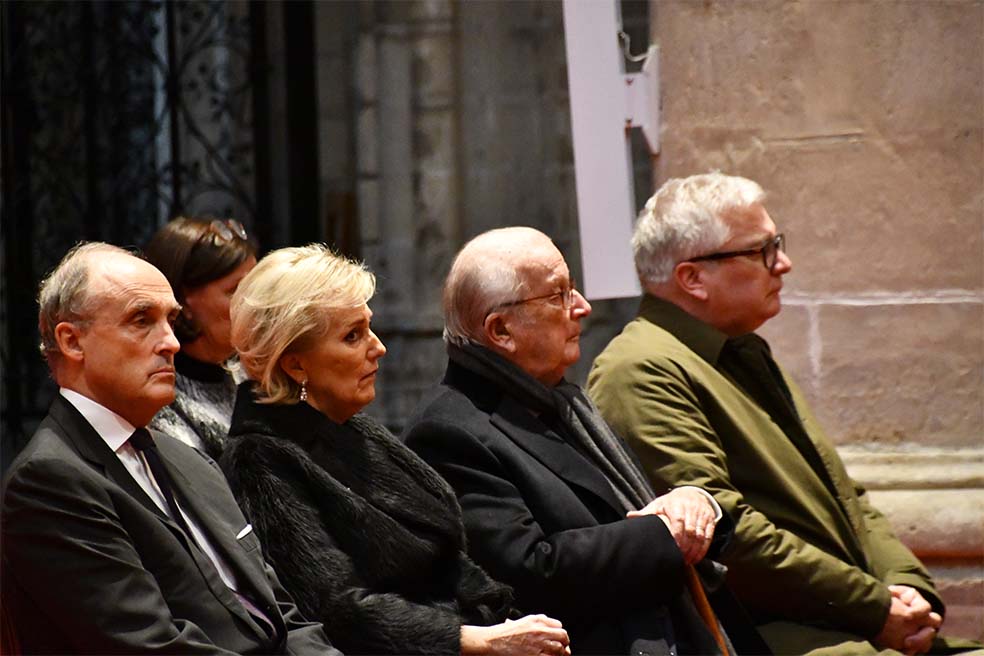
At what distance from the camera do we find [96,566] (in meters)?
2.96

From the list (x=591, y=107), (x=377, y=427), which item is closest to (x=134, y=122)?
(x=591, y=107)

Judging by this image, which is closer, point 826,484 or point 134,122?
point 826,484

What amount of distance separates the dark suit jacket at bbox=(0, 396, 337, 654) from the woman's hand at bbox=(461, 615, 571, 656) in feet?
1.56

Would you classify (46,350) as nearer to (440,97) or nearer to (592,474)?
(592,474)

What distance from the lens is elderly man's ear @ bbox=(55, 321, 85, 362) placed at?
3229 millimetres

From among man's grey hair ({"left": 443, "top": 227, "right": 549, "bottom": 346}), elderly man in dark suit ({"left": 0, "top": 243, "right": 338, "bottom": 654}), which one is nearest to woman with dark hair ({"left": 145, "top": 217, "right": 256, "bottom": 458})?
man's grey hair ({"left": 443, "top": 227, "right": 549, "bottom": 346})

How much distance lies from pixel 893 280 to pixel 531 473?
1.89m

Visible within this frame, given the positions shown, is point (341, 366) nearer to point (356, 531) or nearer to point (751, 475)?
point (356, 531)

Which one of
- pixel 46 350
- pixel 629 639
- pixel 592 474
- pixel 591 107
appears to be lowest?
pixel 629 639

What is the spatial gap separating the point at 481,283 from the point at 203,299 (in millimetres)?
804

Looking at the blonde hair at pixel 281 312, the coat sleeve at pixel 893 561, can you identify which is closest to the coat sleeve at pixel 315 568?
the blonde hair at pixel 281 312

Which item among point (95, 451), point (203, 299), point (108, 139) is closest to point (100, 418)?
point (95, 451)

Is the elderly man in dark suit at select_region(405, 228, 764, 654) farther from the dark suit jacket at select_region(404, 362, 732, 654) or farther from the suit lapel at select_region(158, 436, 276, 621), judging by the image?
the suit lapel at select_region(158, 436, 276, 621)

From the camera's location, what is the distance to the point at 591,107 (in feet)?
17.2
